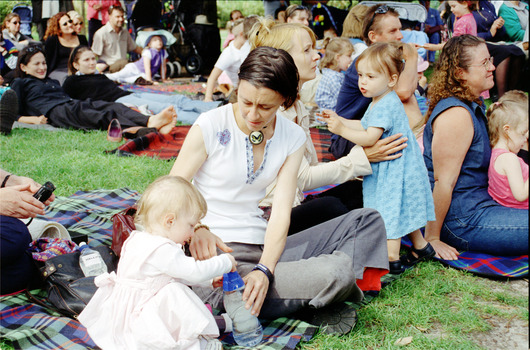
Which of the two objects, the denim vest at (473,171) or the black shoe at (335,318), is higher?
the denim vest at (473,171)

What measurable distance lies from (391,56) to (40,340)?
7.83 ft

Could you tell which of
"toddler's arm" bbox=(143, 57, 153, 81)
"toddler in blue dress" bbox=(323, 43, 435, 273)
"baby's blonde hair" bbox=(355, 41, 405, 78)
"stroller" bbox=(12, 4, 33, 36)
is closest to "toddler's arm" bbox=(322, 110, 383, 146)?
"toddler in blue dress" bbox=(323, 43, 435, 273)

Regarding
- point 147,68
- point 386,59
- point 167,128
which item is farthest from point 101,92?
point 386,59

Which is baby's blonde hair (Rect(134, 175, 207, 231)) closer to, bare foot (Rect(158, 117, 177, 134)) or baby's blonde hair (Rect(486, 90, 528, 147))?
baby's blonde hair (Rect(486, 90, 528, 147))

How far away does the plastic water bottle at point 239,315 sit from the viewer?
2.30 meters

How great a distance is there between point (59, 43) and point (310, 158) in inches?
263

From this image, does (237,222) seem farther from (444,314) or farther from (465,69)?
(465,69)

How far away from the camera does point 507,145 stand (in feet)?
11.7

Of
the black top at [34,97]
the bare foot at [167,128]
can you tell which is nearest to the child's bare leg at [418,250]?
the bare foot at [167,128]

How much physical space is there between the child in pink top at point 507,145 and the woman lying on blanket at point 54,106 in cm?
410

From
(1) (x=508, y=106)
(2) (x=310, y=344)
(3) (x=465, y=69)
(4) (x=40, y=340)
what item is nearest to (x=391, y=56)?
(3) (x=465, y=69)

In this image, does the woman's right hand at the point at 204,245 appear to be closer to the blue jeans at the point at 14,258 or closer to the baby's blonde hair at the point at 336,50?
the blue jeans at the point at 14,258

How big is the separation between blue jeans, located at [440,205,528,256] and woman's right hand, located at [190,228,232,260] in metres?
1.89

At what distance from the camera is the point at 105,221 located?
3766mm
